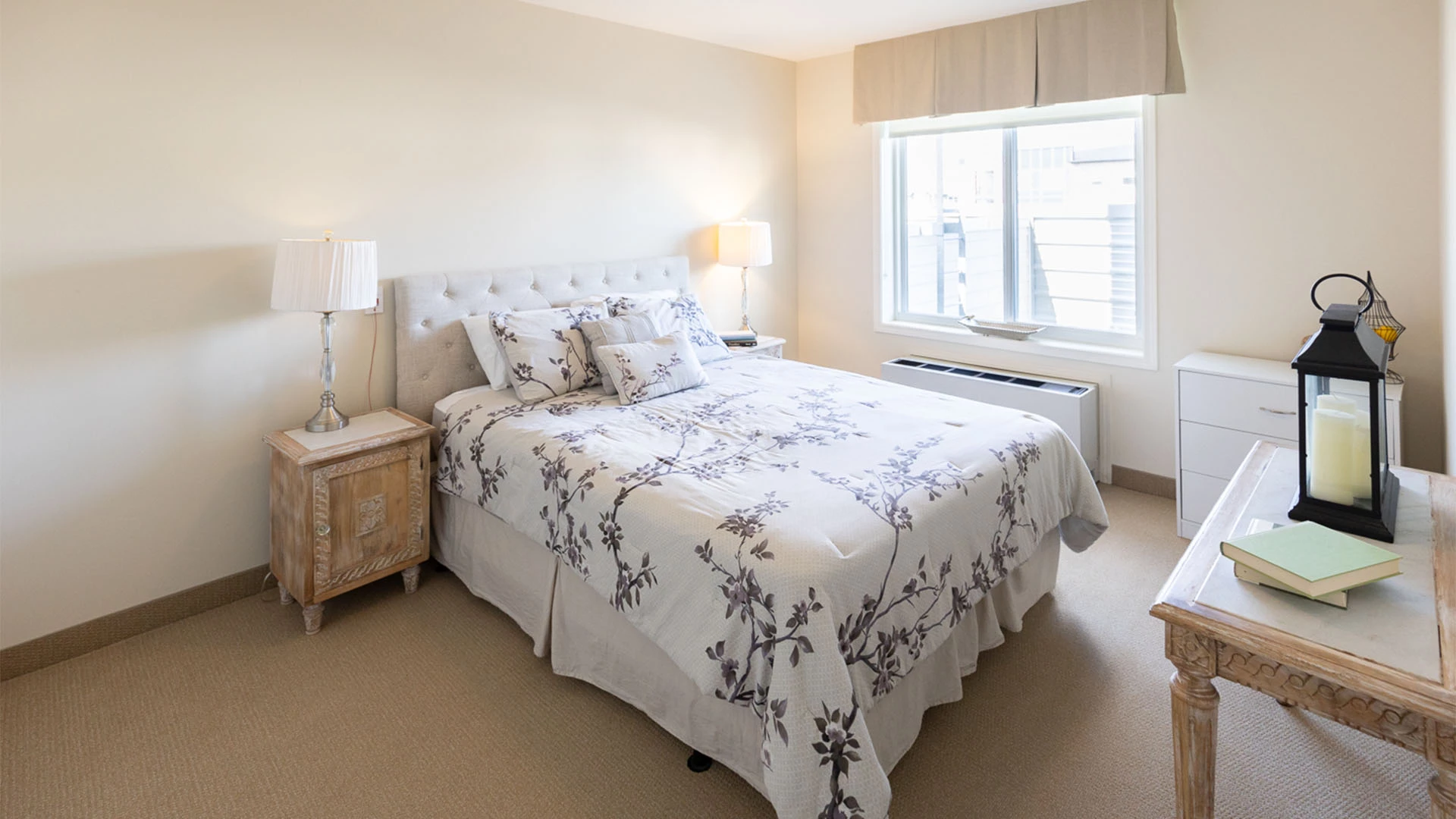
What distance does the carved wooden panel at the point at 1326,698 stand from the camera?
1.12 metres

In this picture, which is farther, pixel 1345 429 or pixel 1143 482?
pixel 1143 482

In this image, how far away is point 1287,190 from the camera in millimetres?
3148

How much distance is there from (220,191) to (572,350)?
1.36 m

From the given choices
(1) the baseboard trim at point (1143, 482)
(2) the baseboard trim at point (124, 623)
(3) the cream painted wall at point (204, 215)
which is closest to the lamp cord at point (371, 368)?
(3) the cream painted wall at point (204, 215)

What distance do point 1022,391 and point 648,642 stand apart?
8.65 ft

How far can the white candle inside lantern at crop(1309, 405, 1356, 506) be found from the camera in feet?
4.85

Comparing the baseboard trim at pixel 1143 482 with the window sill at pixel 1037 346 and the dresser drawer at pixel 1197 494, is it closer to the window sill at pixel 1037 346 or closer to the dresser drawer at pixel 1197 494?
the dresser drawer at pixel 1197 494

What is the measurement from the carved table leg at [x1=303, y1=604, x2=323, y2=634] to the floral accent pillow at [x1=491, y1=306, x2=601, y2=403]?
1034 millimetres

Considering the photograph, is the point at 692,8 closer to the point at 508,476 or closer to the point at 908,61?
the point at 908,61

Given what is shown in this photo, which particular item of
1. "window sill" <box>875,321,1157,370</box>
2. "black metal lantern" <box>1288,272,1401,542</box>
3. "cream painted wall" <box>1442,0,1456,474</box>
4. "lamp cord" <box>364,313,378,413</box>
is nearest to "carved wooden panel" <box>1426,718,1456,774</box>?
"black metal lantern" <box>1288,272,1401,542</box>

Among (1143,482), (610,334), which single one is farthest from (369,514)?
(1143,482)

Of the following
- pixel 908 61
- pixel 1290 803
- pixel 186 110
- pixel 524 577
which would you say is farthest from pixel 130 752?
pixel 908 61

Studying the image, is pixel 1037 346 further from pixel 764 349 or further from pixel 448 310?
pixel 448 310

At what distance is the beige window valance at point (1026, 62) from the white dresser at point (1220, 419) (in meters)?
1.31
